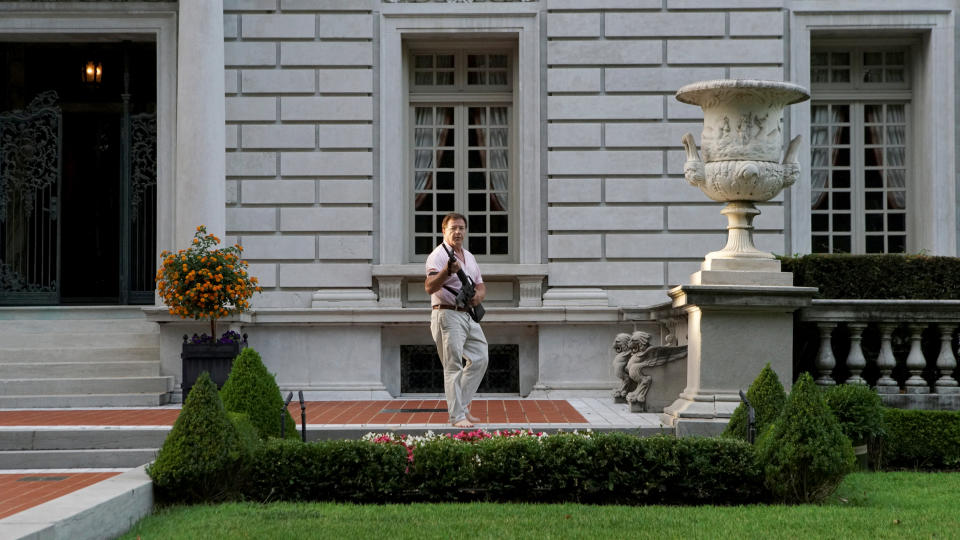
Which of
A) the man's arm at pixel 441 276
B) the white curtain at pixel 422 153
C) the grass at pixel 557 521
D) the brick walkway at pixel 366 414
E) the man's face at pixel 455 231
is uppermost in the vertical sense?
the white curtain at pixel 422 153

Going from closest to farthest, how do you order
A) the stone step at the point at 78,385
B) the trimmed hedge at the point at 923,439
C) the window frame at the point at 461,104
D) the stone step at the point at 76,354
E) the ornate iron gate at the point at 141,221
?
the trimmed hedge at the point at 923,439
the stone step at the point at 78,385
the stone step at the point at 76,354
the window frame at the point at 461,104
the ornate iron gate at the point at 141,221

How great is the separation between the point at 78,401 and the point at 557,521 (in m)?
8.49

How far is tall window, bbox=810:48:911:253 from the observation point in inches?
660

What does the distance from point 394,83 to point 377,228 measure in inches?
83.8

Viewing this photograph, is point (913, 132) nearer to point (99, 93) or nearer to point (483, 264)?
point (483, 264)

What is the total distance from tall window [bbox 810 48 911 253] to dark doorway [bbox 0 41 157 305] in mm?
10153

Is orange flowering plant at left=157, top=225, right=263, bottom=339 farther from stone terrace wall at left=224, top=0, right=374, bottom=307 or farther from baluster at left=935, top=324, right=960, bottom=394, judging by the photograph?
baluster at left=935, top=324, right=960, bottom=394

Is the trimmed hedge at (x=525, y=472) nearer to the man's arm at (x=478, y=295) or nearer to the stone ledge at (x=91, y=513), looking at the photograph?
the stone ledge at (x=91, y=513)

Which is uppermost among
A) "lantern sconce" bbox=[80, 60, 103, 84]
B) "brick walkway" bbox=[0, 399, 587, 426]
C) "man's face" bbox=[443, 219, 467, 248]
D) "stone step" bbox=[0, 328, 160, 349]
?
"lantern sconce" bbox=[80, 60, 103, 84]

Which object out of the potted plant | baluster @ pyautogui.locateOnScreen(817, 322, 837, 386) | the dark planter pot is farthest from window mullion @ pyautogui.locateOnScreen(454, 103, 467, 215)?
baluster @ pyautogui.locateOnScreen(817, 322, 837, 386)

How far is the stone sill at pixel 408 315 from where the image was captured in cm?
1548

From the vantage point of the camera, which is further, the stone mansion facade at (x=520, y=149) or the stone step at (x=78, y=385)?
the stone mansion facade at (x=520, y=149)

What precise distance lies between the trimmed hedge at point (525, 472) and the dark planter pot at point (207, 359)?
5738mm

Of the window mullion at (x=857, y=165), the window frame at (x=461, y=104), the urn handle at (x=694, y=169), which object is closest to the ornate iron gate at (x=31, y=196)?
the window frame at (x=461, y=104)
